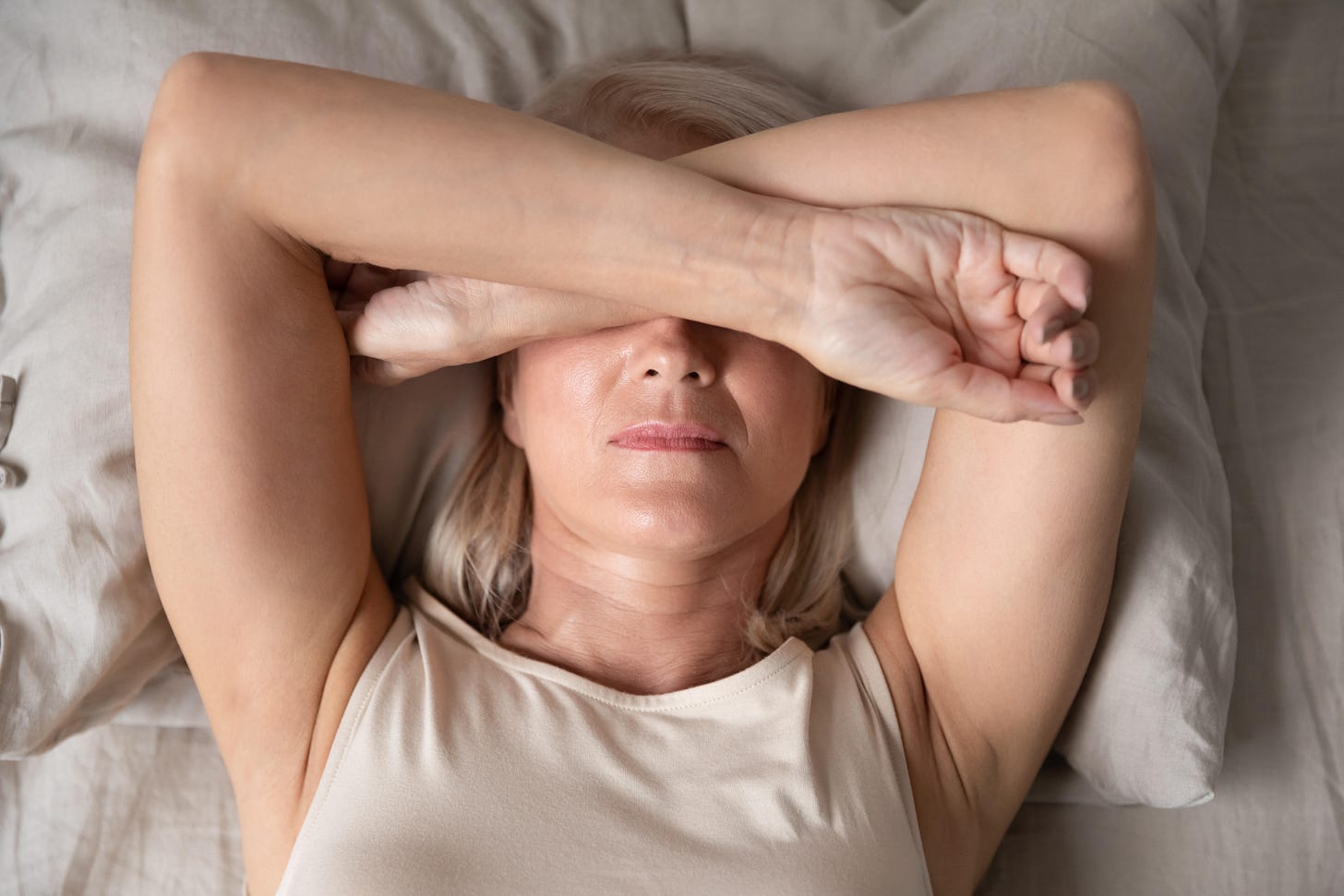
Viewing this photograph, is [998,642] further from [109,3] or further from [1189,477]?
[109,3]

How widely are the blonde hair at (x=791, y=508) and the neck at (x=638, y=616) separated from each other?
3cm

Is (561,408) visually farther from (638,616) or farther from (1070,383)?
(1070,383)

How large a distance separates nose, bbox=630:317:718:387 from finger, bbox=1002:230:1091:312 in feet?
1.08

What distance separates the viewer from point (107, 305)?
4.10 feet

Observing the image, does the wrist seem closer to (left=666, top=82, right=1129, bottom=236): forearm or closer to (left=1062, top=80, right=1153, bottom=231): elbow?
(left=666, top=82, right=1129, bottom=236): forearm

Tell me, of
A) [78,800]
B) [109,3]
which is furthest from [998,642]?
[109,3]

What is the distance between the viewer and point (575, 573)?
1.37 metres

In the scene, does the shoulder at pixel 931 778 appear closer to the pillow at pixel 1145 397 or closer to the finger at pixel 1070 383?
the pillow at pixel 1145 397

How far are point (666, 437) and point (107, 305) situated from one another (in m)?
0.66

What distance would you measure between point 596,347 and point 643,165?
24cm

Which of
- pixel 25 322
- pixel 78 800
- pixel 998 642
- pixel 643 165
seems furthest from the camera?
pixel 78 800

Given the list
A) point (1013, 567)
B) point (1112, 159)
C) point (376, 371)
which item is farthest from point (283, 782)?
point (1112, 159)

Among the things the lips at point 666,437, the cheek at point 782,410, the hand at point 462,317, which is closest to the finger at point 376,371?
the hand at point 462,317

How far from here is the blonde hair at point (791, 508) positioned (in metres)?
1.33
